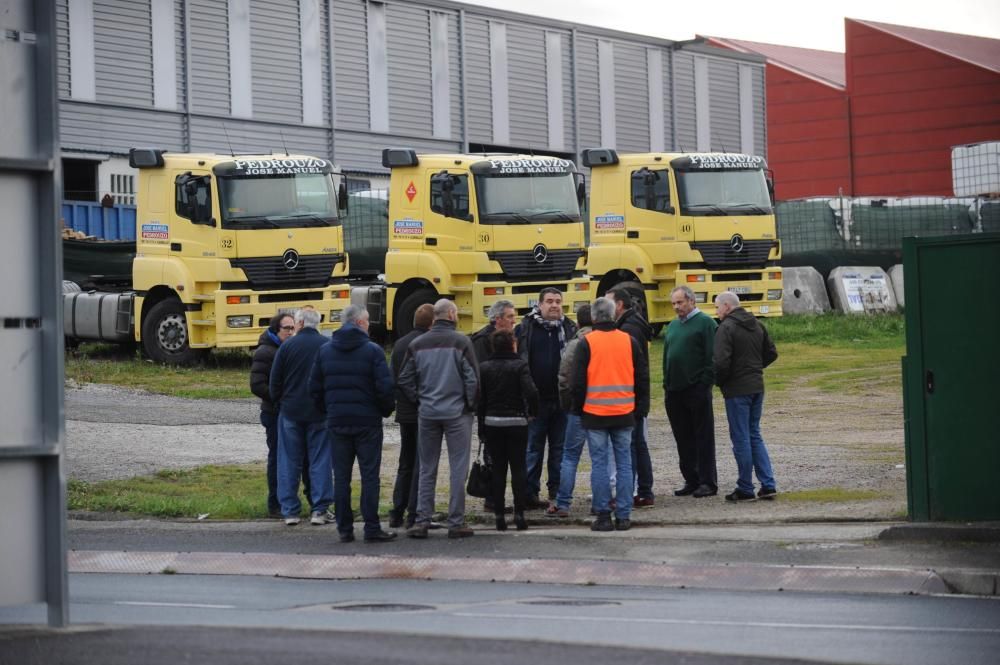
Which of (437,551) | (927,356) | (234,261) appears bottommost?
(437,551)

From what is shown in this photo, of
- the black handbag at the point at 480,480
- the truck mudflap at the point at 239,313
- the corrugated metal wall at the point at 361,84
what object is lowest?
the black handbag at the point at 480,480

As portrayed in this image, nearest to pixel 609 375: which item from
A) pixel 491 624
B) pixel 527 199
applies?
pixel 491 624

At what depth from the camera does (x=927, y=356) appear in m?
12.7

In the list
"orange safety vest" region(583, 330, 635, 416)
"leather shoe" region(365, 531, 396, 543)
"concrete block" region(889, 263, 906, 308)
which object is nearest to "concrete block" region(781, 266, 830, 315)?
"concrete block" region(889, 263, 906, 308)

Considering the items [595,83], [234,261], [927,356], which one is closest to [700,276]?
[234,261]

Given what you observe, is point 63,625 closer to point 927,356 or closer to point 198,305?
point 927,356

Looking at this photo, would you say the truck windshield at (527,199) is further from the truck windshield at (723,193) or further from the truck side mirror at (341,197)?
the truck side mirror at (341,197)

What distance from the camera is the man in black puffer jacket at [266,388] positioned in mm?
14953

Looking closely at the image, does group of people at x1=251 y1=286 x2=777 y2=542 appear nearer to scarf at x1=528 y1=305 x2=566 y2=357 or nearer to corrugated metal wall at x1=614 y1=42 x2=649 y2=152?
scarf at x1=528 y1=305 x2=566 y2=357

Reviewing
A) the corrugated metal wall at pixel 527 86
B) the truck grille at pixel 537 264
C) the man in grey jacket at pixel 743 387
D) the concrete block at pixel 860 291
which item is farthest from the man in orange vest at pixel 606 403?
the corrugated metal wall at pixel 527 86

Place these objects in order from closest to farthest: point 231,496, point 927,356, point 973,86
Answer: point 927,356 < point 231,496 < point 973,86

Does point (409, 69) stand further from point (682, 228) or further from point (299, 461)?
point (299, 461)

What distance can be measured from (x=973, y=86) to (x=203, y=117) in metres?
Answer: 29.5

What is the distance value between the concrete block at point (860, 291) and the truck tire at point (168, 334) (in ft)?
41.7
